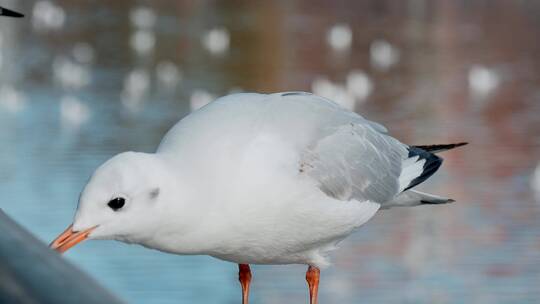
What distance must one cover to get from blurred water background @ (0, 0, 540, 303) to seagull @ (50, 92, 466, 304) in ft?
5.57

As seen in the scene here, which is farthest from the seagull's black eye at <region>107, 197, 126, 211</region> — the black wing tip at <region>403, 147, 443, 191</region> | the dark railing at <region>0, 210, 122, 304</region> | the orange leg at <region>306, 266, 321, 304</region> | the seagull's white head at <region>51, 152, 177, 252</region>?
the black wing tip at <region>403, 147, 443, 191</region>

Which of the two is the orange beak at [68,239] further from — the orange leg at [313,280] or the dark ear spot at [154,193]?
the orange leg at [313,280]

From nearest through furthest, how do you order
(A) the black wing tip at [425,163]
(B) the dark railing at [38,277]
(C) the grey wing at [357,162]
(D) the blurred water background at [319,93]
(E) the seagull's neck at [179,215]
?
(B) the dark railing at [38,277]
(E) the seagull's neck at [179,215]
(C) the grey wing at [357,162]
(A) the black wing tip at [425,163]
(D) the blurred water background at [319,93]

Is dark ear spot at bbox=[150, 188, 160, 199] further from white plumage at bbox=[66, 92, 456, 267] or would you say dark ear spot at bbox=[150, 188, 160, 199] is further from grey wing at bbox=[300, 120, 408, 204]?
grey wing at bbox=[300, 120, 408, 204]

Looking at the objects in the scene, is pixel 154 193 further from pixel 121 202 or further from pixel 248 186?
pixel 248 186

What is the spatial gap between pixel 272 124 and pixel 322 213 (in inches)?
12.4

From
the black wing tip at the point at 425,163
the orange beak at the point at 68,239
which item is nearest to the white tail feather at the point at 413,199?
the black wing tip at the point at 425,163

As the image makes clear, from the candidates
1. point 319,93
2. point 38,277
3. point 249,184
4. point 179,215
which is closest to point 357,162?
point 249,184

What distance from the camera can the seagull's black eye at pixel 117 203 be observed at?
271 centimetres

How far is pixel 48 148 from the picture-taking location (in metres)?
8.87

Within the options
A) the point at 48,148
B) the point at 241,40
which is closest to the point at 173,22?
the point at 241,40

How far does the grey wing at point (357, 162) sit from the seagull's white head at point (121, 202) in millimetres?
666

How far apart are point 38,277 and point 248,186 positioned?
172 cm

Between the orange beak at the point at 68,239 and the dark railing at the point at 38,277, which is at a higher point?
the dark railing at the point at 38,277
